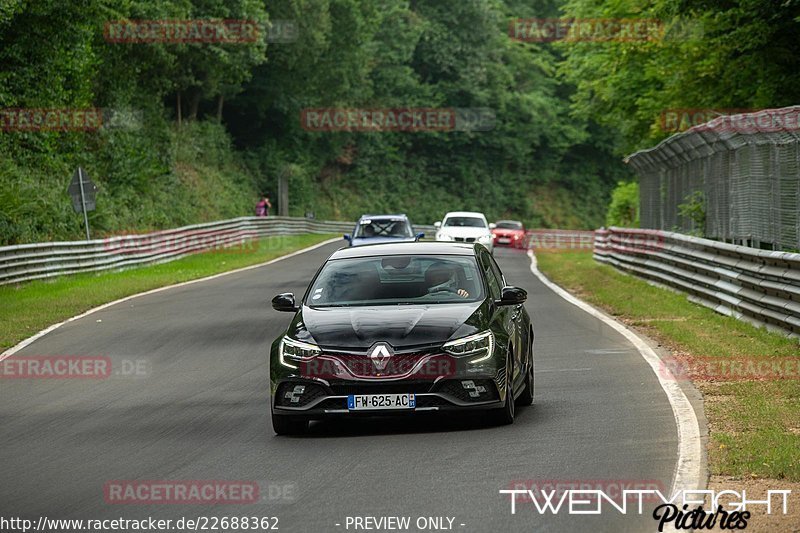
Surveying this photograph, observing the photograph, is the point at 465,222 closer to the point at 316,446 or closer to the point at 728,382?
the point at 728,382

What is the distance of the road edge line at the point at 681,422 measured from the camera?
27.0 feet

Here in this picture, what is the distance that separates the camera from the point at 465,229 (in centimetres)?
4316

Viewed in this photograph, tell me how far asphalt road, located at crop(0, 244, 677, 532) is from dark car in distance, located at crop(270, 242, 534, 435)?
0.84 feet

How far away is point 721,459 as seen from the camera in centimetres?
880

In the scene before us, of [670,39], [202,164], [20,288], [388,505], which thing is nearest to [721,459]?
[388,505]

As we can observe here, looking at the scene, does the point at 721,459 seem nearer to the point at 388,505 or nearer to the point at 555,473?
the point at 555,473

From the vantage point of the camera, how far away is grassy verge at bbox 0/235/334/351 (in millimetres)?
21562

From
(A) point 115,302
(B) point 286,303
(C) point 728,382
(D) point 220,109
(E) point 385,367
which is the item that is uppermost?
(D) point 220,109

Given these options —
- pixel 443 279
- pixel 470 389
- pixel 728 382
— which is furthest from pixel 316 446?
pixel 728 382

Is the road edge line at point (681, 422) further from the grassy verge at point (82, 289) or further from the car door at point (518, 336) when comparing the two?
the grassy verge at point (82, 289)

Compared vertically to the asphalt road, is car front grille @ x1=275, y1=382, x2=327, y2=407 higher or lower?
higher

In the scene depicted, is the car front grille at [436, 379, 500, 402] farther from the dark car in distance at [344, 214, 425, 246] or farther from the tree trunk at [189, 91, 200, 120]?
the tree trunk at [189, 91, 200, 120]

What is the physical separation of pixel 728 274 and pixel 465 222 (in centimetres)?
2524

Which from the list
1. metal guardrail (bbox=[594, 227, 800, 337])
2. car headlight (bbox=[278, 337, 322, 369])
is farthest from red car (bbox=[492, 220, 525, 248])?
car headlight (bbox=[278, 337, 322, 369])
